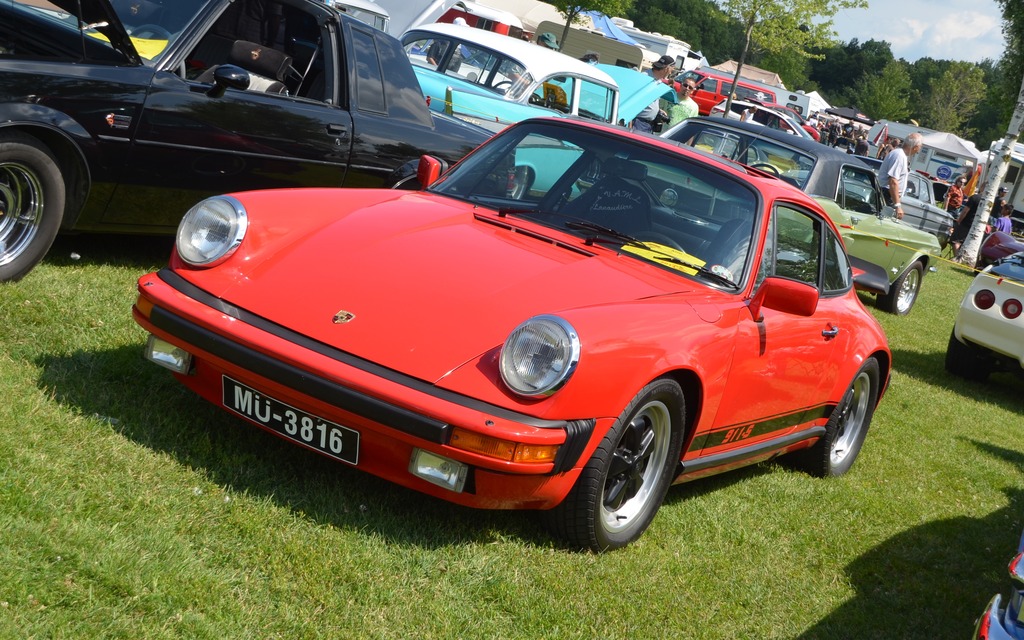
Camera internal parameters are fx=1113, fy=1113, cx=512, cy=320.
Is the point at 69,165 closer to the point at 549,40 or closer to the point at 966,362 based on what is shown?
the point at 966,362

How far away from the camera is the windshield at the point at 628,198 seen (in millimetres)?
4598

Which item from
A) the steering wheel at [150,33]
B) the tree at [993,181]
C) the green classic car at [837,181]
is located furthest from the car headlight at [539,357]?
the tree at [993,181]

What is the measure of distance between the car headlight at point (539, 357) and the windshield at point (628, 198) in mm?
1106

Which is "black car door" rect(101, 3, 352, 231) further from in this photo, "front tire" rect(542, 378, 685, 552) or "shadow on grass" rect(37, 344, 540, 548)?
"front tire" rect(542, 378, 685, 552)

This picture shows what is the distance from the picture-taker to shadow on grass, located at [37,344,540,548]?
3719mm

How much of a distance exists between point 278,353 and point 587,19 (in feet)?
124

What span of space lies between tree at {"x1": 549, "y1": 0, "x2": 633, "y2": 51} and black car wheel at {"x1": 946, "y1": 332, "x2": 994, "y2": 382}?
2684cm

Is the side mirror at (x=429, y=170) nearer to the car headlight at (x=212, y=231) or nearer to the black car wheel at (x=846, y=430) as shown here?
the car headlight at (x=212, y=231)

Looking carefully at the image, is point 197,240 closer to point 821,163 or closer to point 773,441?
point 773,441

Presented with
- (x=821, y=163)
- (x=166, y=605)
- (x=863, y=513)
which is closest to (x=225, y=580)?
(x=166, y=605)

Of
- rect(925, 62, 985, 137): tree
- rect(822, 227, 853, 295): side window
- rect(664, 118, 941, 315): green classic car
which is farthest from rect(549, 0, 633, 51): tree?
→ rect(925, 62, 985, 137): tree

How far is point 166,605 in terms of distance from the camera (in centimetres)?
290

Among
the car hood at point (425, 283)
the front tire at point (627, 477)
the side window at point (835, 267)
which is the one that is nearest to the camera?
the car hood at point (425, 283)

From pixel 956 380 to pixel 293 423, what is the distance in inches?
311
